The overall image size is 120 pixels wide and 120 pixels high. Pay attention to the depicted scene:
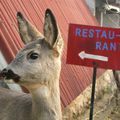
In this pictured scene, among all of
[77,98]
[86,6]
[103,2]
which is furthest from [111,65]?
[103,2]

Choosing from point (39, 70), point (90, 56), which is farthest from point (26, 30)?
point (90, 56)

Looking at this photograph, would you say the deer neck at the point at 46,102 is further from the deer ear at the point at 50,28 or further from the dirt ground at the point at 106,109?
the dirt ground at the point at 106,109

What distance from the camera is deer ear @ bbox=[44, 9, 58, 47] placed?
5.28m

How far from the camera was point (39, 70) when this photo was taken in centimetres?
530

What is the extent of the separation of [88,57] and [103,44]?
0.27 meters


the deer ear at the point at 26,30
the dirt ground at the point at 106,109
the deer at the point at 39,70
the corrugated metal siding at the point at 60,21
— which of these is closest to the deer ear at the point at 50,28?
the deer at the point at 39,70

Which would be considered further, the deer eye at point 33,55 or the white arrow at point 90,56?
the white arrow at point 90,56

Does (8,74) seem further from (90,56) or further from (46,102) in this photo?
(90,56)

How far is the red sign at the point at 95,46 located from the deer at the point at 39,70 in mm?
958

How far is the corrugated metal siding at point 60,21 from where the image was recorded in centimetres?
726

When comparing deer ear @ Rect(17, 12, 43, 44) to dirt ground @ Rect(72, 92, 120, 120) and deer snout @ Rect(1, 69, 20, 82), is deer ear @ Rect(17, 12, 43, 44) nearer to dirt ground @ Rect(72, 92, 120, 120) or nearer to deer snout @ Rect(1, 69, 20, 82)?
deer snout @ Rect(1, 69, 20, 82)

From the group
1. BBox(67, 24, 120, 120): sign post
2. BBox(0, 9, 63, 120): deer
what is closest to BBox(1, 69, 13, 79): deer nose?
BBox(0, 9, 63, 120): deer

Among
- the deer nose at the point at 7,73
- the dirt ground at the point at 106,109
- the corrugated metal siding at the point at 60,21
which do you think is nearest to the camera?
the deer nose at the point at 7,73

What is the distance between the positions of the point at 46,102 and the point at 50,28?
87 centimetres
